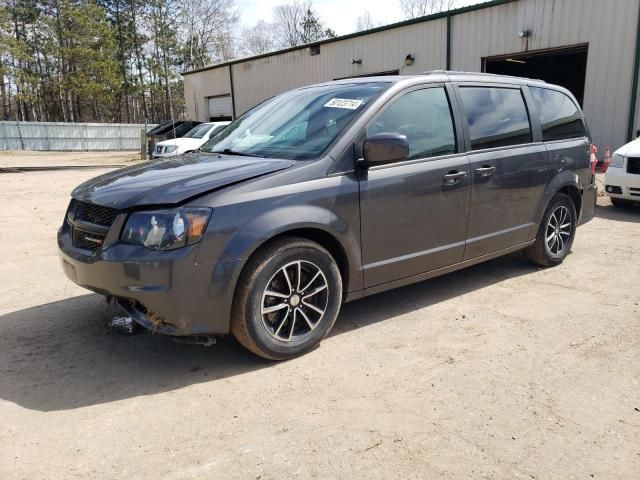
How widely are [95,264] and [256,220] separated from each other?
957 millimetres

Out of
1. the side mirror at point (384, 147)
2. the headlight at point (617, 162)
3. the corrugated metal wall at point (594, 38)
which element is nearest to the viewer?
the side mirror at point (384, 147)

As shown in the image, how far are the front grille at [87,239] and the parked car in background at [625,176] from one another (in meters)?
8.06

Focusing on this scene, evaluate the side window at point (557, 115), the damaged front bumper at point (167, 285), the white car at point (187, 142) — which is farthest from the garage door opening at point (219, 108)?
the damaged front bumper at point (167, 285)

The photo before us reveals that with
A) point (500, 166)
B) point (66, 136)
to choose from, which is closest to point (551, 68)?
point (500, 166)

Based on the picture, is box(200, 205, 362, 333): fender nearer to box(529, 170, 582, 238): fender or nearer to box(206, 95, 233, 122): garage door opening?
box(529, 170, 582, 238): fender

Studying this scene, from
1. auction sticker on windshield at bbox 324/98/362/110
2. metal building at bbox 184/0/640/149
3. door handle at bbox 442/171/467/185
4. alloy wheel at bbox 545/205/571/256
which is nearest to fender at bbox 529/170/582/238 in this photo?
alloy wheel at bbox 545/205/571/256

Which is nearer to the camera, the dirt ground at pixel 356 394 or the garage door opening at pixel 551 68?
the dirt ground at pixel 356 394

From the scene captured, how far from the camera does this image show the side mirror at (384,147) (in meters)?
3.39

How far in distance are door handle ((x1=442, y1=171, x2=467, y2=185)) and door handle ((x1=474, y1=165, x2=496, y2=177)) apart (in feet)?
0.53

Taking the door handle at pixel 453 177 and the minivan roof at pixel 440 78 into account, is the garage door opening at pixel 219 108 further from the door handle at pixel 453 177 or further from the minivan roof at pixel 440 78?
the door handle at pixel 453 177

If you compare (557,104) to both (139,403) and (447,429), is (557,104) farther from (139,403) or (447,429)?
(139,403)

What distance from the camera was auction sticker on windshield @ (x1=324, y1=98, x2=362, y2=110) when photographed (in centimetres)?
373

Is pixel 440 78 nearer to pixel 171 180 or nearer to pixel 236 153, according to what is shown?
pixel 236 153

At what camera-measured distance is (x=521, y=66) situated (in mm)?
19203
